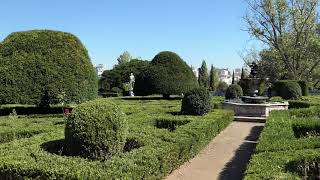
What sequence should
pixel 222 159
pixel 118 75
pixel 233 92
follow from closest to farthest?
1. pixel 222 159
2. pixel 233 92
3. pixel 118 75

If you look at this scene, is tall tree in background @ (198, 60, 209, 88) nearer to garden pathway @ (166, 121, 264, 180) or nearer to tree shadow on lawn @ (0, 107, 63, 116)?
tree shadow on lawn @ (0, 107, 63, 116)

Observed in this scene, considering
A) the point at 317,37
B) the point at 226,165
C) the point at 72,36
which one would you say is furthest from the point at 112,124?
the point at 317,37

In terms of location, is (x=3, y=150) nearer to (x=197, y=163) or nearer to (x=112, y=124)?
(x=112, y=124)

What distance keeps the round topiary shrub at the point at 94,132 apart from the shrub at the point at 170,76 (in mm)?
22593

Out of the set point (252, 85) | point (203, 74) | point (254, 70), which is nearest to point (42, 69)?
point (252, 85)

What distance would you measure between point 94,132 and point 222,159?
3846 millimetres

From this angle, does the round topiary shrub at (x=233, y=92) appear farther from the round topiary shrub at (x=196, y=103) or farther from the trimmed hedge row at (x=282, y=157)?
the trimmed hedge row at (x=282, y=157)

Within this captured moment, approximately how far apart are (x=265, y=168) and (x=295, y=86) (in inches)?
941

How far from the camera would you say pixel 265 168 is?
6664 millimetres

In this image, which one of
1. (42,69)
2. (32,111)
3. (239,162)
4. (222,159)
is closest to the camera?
(239,162)

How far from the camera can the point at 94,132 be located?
7023 millimetres

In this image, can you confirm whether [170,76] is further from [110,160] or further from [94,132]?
[110,160]

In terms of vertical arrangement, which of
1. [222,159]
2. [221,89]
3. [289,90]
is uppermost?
[221,89]

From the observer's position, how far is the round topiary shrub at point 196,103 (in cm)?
1491
